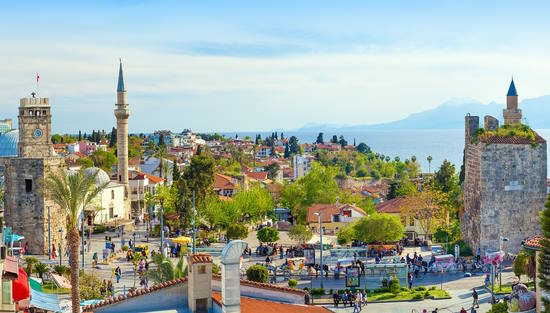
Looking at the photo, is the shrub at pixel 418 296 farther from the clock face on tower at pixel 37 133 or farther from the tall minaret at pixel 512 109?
the clock face on tower at pixel 37 133

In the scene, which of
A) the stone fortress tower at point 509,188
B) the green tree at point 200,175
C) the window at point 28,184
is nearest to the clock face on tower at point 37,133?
the window at point 28,184

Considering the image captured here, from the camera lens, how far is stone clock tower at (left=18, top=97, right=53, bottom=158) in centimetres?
4906

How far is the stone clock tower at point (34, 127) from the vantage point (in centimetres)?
4906

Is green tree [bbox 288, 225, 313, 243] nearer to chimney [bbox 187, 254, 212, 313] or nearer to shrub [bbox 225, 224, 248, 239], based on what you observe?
shrub [bbox 225, 224, 248, 239]

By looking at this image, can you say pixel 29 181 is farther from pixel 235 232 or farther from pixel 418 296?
pixel 418 296

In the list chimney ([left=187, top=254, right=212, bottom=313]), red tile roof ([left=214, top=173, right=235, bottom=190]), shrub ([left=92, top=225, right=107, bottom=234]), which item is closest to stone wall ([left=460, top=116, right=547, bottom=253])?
chimney ([left=187, top=254, right=212, bottom=313])

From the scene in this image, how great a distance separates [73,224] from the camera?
77.4ft

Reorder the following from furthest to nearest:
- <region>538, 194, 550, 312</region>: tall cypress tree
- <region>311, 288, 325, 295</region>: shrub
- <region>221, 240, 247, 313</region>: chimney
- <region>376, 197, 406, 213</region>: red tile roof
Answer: <region>376, 197, 406, 213</region>: red tile roof < <region>311, 288, 325, 295</region>: shrub < <region>538, 194, 550, 312</region>: tall cypress tree < <region>221, 240, 247, 313</region>: chimney

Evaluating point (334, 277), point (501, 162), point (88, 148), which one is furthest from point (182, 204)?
point (88, 148)

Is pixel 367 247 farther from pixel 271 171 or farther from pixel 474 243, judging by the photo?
pixel 271 171

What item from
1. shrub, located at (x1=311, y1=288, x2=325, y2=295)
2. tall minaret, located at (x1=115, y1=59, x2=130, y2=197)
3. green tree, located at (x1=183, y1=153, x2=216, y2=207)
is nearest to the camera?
shrub, located at (x1=311, y1=288, x2=325, y2=295)

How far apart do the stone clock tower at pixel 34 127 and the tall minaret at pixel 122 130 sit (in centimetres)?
1835

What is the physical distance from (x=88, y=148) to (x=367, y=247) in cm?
10520

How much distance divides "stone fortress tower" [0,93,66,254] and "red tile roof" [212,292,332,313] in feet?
102
